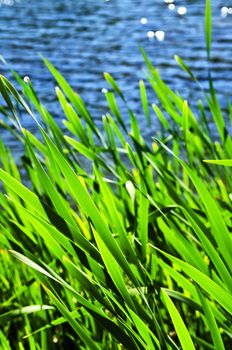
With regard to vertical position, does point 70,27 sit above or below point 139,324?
below

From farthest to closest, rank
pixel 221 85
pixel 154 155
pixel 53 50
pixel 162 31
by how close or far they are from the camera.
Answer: pixel 162 31 → pixel 53 50 → pixel 221 85 → pixel 154 155

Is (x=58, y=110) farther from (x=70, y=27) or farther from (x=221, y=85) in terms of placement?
(x=70, y=27)

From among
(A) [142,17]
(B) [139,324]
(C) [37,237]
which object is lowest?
(A) [142,17]

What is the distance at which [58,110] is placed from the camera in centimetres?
611

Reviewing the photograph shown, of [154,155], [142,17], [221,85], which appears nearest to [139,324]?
[154,155]

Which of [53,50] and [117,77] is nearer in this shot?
[117,77]

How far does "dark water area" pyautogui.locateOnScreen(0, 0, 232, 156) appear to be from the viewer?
6979 mm

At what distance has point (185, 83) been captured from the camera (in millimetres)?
7078

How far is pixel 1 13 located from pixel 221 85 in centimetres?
552

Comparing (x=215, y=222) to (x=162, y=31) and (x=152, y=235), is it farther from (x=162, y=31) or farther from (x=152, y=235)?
(x=162, y=31)

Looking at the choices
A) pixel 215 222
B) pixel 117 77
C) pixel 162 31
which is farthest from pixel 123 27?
pixel 215 222

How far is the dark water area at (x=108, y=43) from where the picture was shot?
6.98 m

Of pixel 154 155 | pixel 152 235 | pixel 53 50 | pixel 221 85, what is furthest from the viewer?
pixel 53 50

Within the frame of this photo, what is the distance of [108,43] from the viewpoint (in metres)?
9.27
